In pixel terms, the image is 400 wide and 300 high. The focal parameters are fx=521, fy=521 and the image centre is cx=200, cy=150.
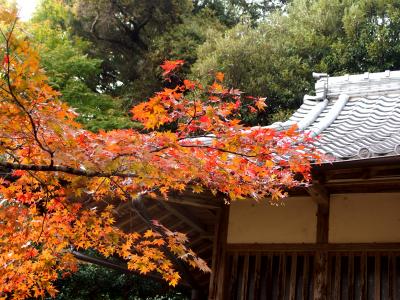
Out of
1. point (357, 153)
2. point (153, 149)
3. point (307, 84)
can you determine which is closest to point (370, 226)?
point (357, 153)

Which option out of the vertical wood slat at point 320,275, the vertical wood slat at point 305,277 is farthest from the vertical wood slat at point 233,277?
the vertical wood slat at point 320,275

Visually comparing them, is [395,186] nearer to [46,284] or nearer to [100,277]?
[46,284]

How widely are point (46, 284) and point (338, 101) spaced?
14.6 feet

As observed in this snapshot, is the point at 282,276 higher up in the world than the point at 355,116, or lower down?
lower down

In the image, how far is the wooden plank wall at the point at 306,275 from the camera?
17.3 ft

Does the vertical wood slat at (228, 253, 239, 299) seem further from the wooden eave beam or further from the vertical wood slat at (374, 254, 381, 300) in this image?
the vertical wood slat at (374, 254, 381, 300)

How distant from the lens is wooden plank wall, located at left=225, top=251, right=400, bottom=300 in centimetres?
526

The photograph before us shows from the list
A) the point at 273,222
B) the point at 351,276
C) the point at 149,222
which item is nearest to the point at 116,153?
the point at 149,222

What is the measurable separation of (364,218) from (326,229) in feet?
1.36

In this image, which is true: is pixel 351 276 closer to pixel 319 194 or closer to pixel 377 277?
pixel 377 277

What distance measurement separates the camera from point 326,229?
561 cm

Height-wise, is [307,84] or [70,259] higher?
[307,84]

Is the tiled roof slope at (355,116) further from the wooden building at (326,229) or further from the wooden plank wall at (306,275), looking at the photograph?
the wooden plank wall at (306,275)

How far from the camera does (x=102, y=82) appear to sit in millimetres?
20188
